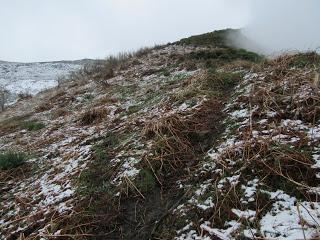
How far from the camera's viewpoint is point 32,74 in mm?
21234

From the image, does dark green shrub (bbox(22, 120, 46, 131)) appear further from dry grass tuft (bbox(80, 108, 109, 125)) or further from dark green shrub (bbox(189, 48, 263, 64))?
dark green shrub (bbox(189, 48, 263, 64))

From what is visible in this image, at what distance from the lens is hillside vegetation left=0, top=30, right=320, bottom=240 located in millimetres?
3001

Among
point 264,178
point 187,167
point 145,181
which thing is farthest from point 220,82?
point 264,178

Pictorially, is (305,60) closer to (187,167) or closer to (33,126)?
(187,167)

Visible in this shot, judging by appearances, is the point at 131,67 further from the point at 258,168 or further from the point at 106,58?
the point at 258,168

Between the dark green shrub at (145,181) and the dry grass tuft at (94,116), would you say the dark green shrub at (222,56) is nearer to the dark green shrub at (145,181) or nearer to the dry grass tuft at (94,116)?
the dry grass tuft at (94,116)

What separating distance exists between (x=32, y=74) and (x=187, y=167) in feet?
62.0

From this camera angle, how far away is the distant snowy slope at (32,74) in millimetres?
18453

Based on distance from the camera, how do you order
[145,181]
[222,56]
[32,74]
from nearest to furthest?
[145,181]
[222,56]
[32,74]

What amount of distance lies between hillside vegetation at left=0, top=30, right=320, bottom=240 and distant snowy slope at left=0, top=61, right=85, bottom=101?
40.1 feet

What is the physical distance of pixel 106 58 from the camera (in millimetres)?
14258

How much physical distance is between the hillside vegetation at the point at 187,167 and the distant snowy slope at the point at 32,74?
12.2m

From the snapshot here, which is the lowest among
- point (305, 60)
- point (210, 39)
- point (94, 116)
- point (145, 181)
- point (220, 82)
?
point (145, 181)

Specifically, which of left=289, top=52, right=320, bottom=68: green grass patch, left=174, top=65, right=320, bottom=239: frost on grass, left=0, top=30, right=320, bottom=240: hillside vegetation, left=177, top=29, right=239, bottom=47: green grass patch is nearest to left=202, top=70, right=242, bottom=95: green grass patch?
left=0, top=30, right=320, bottom=240: hillside vegetation
